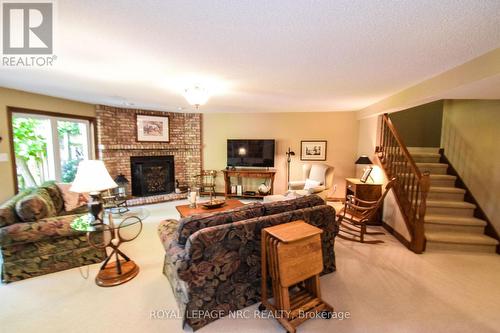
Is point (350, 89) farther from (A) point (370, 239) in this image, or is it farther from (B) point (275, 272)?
(B) point (275, 272)

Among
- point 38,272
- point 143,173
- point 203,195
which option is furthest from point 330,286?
point 143,173

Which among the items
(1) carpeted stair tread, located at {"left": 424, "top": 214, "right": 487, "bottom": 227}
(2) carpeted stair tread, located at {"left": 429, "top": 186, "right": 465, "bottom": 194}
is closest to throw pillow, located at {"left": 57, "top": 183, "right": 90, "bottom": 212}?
(1) carpeted stair tread, located at {"left": 424, "top": 214, "right": 487, "bottom": 227}

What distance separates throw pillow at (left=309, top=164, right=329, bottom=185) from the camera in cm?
495

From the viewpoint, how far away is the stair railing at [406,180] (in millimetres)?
3025

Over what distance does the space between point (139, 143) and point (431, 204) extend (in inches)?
243

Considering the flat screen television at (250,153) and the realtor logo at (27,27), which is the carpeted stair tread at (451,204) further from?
the realtor logo at (27,27)

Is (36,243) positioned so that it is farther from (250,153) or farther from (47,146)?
(250,153)

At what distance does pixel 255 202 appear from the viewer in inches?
114

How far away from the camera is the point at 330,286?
7.59ft

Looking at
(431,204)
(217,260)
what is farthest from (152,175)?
(431,204)

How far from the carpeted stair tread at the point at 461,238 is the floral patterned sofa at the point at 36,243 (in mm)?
4675

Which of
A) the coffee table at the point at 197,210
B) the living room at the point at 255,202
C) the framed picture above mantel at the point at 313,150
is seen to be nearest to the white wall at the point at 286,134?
the framed picture above mantel at the point at 313,150

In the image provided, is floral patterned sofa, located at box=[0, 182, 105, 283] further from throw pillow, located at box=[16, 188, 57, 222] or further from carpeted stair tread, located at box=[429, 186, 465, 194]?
carpeted stair tread, located at box=[429, 186, 465, 194]

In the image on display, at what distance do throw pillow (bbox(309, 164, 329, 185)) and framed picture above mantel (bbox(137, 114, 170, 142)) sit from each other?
3.89m
